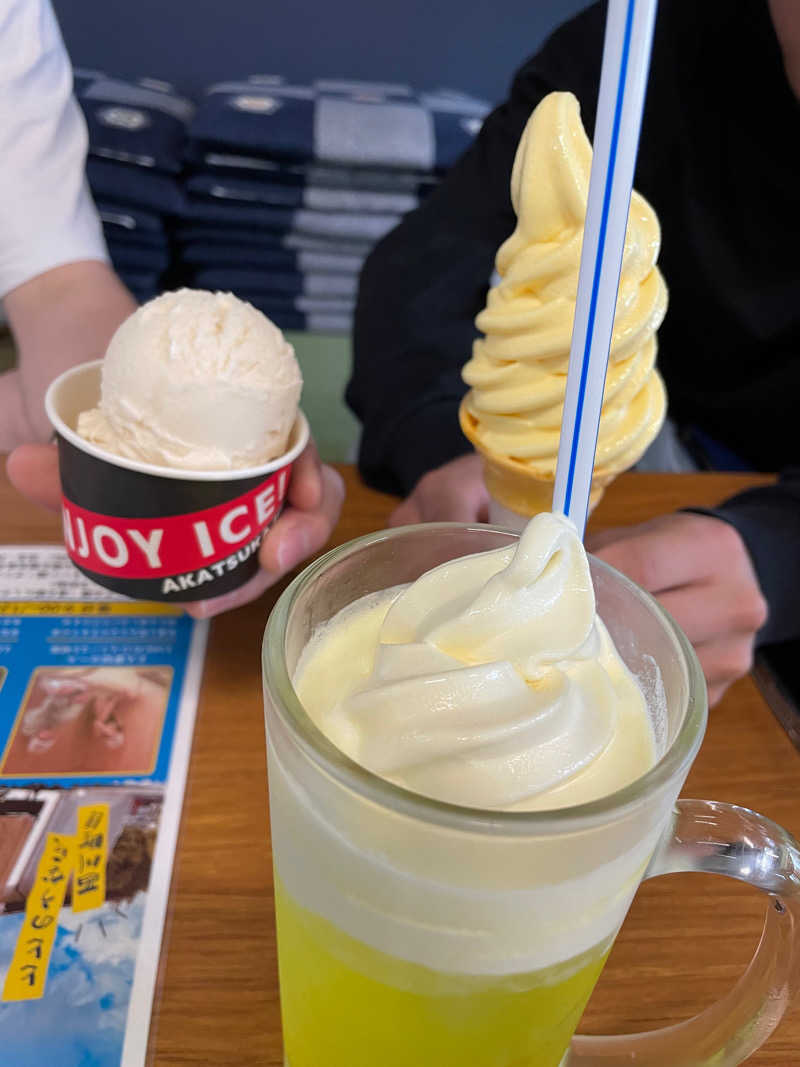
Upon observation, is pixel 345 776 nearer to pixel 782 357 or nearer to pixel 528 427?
pixel 528 427

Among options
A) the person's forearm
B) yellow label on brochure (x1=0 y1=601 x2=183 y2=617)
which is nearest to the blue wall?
the person's forearm

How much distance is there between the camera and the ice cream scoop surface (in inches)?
25.7

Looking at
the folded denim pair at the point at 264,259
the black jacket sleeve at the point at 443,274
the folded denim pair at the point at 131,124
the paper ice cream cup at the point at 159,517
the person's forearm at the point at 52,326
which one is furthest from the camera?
the folded denim pair at the point at 264,259

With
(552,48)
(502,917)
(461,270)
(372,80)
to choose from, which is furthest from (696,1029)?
(372,80)

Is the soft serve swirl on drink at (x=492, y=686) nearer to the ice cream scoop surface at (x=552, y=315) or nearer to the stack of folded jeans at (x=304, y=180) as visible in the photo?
the ice cream scoop surface at (x=552, y=315)

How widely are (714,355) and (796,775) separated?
784 mm

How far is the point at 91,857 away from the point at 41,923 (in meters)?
0.05

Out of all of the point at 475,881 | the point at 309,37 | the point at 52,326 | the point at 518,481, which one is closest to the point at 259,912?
the point at 475,881

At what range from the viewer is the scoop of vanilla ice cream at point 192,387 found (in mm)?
636

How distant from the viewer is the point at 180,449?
651 mm

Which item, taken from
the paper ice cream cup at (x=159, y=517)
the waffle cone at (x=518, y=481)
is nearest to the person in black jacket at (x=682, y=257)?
the waffle cone at (x=518, y=481)

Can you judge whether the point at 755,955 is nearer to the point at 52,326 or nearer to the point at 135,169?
the point at 52,326

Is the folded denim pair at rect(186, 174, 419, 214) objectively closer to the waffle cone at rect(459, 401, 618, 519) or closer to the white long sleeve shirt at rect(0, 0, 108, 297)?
the white long sleeve shirt at rect(0, 0, 108, 297)

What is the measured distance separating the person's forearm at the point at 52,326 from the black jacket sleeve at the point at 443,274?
0.34 metres
